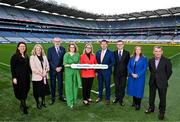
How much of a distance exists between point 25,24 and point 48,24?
10153 mm

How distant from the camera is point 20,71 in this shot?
6992 millimetres

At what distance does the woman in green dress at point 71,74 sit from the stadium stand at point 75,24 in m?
55.0

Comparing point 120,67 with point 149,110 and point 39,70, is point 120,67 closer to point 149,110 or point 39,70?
point 149,110

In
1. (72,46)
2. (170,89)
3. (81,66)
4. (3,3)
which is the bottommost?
(170,89)

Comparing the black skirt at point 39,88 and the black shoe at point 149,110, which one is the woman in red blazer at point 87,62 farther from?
the black shoe at point 149,110

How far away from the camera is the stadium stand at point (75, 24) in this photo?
68812mm

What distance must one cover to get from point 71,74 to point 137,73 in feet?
7.01

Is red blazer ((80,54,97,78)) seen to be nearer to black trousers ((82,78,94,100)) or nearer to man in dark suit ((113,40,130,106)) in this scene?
black trousers ((82,78,94,100))

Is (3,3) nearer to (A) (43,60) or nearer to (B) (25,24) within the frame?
(B) (25,24)

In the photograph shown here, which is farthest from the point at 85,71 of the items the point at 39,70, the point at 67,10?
the point at 67,10

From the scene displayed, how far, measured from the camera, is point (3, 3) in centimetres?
7050

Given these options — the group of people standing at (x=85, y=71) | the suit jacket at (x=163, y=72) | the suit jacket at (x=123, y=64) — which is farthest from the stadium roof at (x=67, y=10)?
the suit jacket at (x=163, y=72)

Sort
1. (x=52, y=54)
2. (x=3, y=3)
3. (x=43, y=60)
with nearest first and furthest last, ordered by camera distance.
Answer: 1. (x=43, y=60)
2. (x=52, y=54)
3. (x=3, y=3)

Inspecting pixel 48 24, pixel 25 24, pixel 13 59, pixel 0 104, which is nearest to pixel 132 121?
pixel 13 59
